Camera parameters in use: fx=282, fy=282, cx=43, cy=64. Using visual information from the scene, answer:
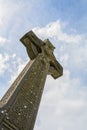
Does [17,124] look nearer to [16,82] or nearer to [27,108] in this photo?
[27,108]

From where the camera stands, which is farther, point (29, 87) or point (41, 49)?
point (41, 49)

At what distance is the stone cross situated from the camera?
5.37 meters

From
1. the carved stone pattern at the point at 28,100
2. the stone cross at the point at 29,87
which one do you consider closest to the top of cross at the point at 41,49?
the stone cross at the point at 29,87

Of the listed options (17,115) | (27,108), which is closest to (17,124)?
(17,115)

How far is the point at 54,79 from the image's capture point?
8344 mm

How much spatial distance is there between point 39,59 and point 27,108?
6.04ft

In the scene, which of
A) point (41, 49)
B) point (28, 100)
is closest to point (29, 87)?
point (28, 100)

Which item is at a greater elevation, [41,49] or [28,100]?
[41,49]

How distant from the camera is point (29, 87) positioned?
629 cm

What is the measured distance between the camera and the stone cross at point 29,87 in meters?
5.37

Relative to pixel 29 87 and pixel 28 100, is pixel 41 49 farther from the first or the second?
pixel 28 100

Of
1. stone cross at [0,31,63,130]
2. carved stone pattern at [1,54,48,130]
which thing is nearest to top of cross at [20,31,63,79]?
stone cross at [0,31,63,130]

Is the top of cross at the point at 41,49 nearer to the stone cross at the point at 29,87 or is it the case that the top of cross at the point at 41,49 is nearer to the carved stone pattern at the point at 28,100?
the stone cross at the point at 29,87

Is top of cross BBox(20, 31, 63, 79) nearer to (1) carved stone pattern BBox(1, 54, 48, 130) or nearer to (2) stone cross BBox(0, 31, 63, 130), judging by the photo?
(2) stone cross BBox(0, 31, 63, 130)
